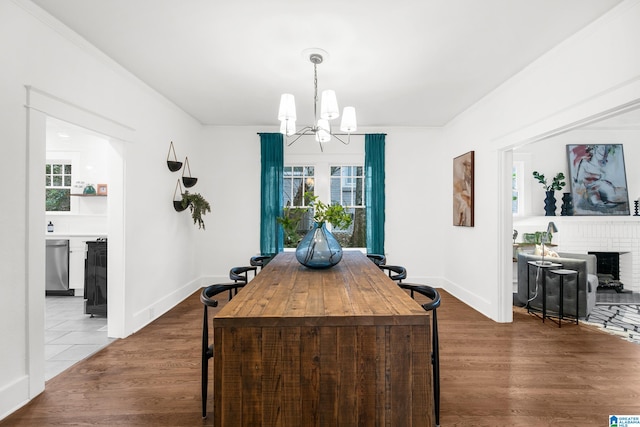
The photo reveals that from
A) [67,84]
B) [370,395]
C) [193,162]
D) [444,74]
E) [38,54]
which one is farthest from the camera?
[193,162]

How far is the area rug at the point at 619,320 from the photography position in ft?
11.4

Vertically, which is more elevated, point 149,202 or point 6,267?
point 149,202

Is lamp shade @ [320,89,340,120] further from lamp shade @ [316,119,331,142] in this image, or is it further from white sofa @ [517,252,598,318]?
white sofa @ [517,252,598,318]

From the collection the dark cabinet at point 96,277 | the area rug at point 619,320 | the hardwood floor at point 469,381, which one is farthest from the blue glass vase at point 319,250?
the area rug at point 619,320

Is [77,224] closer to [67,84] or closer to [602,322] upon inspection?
[67,84]

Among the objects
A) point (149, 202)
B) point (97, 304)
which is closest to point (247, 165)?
point (149, 202)

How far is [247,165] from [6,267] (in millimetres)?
3608

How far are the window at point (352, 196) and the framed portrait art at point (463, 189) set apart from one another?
57.9 inches

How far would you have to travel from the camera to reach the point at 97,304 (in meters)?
3.85

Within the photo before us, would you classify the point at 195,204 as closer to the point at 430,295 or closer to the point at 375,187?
the point at 375,187

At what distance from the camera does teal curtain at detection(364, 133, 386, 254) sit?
17.5 feet

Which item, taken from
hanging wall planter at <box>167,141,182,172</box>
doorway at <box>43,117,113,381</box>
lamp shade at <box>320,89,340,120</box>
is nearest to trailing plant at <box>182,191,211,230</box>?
hanging wall planter at <box>167,141,182,172</box>

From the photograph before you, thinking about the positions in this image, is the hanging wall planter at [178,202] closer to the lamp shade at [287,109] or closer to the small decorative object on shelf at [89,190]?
the small decorative object on shelf at [89,190]

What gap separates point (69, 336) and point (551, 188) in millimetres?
7221
